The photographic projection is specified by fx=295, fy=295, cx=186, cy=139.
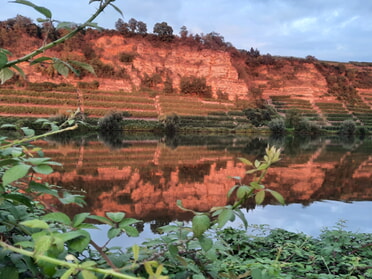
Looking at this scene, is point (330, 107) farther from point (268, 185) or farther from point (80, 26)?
point (80, 26)

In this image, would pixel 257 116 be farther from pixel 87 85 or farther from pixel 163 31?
pixel 87 85

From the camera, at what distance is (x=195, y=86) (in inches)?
1903

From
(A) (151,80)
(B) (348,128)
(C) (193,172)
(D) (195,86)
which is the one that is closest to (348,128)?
(B) (348,128)

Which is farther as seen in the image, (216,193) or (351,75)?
(351,75)

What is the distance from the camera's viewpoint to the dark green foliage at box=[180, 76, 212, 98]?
1889 inches

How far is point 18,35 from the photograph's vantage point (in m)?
44.3

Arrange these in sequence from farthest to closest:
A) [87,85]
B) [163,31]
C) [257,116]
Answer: [163,31] → [257,116] → [87,85]

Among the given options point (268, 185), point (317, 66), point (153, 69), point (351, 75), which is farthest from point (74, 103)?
point (351, 75)

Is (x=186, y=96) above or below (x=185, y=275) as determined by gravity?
above

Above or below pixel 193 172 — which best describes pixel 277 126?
above

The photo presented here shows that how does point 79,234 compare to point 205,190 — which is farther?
point 205,190

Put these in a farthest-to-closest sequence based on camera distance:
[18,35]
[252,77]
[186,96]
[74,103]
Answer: [252,77] < [186,96] < [18,35] < [74,103]

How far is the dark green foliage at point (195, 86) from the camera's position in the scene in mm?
47969

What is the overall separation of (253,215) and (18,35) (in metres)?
49.9
